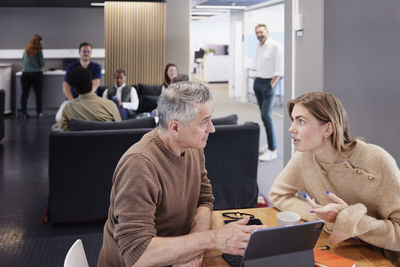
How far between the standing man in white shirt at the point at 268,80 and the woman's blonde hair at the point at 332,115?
4.44 meters

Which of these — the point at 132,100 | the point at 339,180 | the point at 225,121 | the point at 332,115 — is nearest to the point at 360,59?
the point at 225,121

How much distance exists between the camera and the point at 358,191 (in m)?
2.15

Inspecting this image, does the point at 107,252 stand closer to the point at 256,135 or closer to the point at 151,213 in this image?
the point at 151,213

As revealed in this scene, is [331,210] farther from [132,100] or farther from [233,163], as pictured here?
[132,100]

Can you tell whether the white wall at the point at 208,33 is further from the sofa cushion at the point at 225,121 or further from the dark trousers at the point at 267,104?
the sofa cushion at the point at 225,121

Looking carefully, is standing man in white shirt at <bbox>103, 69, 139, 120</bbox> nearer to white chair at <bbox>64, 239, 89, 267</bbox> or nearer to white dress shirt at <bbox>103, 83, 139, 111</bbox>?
white dress shirt at <bbox>103, 83, 139, 111</bbox>

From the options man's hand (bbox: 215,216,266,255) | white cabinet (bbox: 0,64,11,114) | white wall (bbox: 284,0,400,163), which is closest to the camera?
man's hand (bbox: 215,216,266,255)

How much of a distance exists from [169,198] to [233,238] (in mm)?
350

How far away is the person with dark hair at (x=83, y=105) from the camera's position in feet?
15.9

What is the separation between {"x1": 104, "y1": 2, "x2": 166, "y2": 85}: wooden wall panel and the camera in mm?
9555

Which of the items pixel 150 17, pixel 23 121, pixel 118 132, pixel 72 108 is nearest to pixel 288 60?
pixel 118 132

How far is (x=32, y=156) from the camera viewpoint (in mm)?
7066

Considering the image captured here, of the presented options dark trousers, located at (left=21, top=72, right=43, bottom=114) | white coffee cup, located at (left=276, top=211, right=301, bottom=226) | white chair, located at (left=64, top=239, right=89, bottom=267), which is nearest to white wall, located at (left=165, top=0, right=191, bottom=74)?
dark trousers, located at (left=21, top=72, right=43, bottom=114)

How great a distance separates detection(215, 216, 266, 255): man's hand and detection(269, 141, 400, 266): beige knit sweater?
40cm
